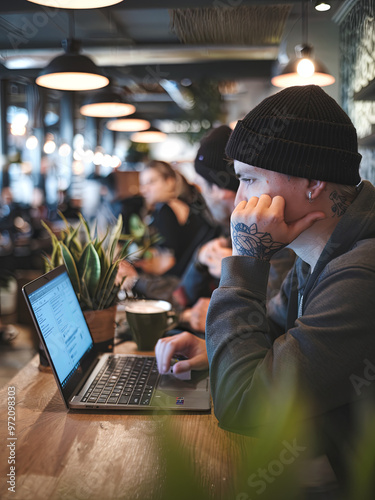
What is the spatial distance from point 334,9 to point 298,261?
5.08 meters

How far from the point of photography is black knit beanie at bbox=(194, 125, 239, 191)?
2391 millimetres

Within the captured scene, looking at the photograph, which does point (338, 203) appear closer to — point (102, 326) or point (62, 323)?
point (62, 323)

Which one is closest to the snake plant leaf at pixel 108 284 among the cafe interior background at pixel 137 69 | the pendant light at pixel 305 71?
the cafe interior background at pixel 137 69

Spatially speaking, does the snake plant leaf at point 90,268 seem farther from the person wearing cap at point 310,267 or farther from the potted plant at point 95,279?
the person wearing cap at point 310,267

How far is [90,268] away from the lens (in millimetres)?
1672

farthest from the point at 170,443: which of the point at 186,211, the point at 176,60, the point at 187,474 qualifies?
the point at 176,60

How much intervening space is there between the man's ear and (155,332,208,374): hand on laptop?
577 mm

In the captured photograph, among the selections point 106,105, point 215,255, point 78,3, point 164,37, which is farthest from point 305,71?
point 164,37

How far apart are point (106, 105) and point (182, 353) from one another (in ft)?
14.0

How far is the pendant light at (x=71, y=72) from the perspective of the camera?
317cm

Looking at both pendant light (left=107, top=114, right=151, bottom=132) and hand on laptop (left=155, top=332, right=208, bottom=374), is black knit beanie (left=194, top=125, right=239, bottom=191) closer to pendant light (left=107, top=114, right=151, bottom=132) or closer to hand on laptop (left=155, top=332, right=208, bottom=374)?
hand on laptop (left=155, top=332, right=208, bottom=374)

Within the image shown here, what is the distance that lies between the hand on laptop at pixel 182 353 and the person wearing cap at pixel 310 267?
1.08 feet

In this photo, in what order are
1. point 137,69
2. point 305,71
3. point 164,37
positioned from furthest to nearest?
point 137,69 → point 164,37 → point 305,71

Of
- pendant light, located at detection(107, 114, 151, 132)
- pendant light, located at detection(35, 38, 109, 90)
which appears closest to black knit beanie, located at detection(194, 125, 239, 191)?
pendant light, located at detection(35, 38, 109, 90)
